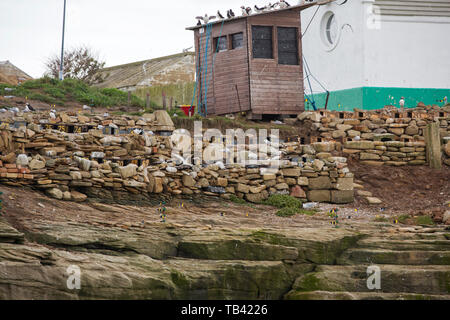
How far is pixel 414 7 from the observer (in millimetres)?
21797

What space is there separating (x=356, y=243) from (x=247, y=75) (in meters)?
8.86

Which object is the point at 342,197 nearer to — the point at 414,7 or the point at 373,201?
the point at 373,201

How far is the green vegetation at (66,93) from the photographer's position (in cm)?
1579

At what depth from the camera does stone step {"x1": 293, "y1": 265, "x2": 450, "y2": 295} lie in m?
7.78

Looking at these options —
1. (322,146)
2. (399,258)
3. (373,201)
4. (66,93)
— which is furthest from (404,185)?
(66,93)

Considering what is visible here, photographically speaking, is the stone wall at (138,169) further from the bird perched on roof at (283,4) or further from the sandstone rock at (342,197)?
the bird perched on roof at (283,4)

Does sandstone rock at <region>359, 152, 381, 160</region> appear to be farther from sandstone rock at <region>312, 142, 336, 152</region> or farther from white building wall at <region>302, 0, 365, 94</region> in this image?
white building wall at <region>302, 0, 365, 94</region>

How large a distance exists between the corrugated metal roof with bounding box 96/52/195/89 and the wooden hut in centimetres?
745

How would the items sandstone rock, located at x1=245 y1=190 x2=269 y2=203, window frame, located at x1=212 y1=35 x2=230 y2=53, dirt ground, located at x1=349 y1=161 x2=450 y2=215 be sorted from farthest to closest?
window frame, located at x1=212 y1=35 x2=230 y2=53 < dirt ground, located at x1=349 y1=161 x2=450 y2=215 < sandstone rock, located at x1=245 y1=190 x2=269 y2=203

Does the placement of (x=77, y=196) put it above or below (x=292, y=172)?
below

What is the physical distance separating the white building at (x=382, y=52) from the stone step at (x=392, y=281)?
43.6ft

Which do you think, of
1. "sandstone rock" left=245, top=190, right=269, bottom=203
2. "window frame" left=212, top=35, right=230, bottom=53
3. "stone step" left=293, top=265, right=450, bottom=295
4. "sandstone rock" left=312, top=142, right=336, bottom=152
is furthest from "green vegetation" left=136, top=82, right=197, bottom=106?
"stone step" left=293, top=265, right=450, bottom=295

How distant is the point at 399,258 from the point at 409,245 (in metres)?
0.37

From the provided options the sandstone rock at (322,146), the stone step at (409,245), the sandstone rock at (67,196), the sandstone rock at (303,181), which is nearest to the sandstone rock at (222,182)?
the sandstone rock at (303,181)
